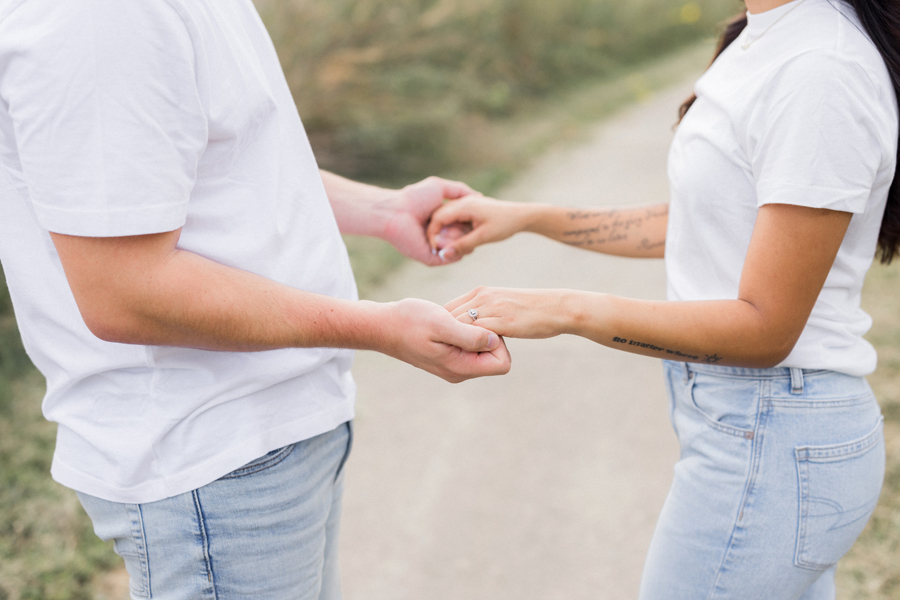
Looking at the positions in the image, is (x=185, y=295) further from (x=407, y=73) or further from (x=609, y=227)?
(x=407, y=73)

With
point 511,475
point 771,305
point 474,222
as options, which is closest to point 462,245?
point 474,222

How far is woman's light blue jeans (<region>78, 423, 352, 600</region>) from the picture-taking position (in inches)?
45.9

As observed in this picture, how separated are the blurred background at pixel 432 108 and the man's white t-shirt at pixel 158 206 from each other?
49.4 inches

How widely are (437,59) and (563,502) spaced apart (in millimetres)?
5617

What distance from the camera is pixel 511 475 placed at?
3.11 m

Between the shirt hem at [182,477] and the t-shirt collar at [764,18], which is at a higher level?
the t-shirt collar at [764,18]

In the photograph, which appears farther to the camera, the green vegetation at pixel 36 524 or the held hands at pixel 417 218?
the green vegetation at pixel 36 524

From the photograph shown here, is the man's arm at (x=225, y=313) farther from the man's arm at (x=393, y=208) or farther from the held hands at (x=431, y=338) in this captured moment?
the man's arm at (x=393, y=208)

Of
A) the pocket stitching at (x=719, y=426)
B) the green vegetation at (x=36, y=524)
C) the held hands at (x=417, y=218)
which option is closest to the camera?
the pocket stitching at (x=719, y=426)

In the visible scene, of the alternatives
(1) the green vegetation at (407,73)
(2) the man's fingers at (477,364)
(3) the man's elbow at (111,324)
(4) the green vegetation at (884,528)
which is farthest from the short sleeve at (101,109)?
(1) the green vegetation at (407,73)

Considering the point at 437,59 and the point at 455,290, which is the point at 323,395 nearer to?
the point at 455,290

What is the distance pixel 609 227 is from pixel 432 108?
532cm

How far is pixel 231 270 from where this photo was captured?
43.5 inches

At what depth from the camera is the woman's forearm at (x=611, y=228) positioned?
1837 millimetres
